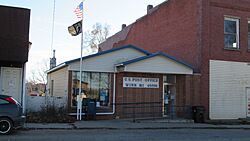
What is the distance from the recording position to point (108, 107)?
20922 millimetres

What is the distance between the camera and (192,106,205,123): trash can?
2164cm

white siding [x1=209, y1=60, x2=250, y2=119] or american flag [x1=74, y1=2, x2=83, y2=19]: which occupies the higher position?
american flag [x1=74, y1=2, x2=83, y2=19]

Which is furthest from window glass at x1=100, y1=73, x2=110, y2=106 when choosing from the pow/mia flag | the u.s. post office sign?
the pow/mia flag

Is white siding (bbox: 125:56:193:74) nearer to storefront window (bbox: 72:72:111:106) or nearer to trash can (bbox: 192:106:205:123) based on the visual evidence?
storefront window (bbox: 72:72:111:106)

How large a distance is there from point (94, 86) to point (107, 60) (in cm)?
172

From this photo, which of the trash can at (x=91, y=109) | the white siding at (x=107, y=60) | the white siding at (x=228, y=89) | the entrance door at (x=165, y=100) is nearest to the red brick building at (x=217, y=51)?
the white siding at (x=228, y=89)

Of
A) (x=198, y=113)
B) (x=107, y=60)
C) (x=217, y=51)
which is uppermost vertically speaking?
(x=217, y=51)

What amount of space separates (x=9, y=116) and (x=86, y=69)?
7.63 meters

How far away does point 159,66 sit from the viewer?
71.0 feet

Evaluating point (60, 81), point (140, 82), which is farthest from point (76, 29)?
point (140, 82)

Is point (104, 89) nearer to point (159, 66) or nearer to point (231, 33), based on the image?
point (159, 66)

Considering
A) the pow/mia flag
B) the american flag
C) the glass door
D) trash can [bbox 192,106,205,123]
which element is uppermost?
the american flag

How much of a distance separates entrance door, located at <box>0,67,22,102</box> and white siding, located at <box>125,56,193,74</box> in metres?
6.07

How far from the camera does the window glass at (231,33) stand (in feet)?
81.4
